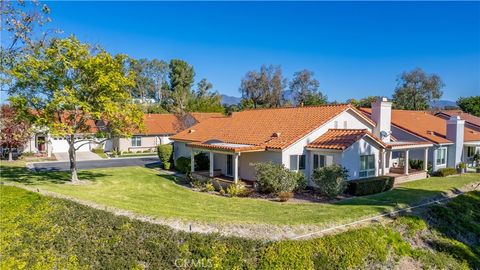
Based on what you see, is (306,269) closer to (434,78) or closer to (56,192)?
(56,192)

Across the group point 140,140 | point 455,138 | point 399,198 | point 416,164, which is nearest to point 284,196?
point 399,198

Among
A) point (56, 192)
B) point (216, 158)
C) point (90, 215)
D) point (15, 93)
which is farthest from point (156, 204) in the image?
point (15, 93)

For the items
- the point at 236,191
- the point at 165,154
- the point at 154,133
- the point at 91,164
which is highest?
the point at 154,133

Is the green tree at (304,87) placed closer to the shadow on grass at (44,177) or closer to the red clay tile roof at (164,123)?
the red clay tile roof at (164,123)

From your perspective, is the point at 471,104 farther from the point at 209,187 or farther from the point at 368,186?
the point at 209,187

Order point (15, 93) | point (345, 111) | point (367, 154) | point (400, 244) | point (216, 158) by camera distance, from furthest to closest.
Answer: point (216, 158) → point (345, 111) → point (367, 154) → point (15, 93) → point (400, 244)

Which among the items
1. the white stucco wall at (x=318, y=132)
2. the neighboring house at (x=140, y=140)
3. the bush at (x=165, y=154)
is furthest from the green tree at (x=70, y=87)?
the neighboring house at (x=140, y=140)
